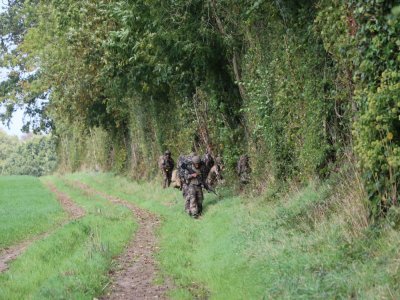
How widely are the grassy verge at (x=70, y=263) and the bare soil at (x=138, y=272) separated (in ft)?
0.69

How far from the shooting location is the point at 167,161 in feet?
81.6

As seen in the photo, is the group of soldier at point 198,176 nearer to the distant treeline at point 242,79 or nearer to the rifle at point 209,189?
the rifle at point 209,189

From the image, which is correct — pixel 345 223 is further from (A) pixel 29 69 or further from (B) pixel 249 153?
(A) pixel 29 69

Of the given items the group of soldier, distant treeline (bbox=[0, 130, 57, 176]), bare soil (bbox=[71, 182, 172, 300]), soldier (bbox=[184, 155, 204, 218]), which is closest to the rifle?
the group of soldier

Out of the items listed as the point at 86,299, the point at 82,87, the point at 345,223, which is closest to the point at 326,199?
the point at 345,223

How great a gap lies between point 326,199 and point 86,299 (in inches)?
176

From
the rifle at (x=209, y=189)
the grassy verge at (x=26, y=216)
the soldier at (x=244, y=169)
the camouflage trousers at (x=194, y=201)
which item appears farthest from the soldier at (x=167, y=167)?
the camouflage trousers at (x=194, y=201)

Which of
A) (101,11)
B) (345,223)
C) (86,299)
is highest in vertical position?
(101,11)

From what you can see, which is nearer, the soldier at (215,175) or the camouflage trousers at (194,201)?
the camouflage trousers at (194,201)

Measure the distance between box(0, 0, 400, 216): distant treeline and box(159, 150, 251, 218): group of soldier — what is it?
0.69 meters

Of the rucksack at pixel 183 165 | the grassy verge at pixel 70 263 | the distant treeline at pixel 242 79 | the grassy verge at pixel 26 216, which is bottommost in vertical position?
the grassy verge at pixel 70 263

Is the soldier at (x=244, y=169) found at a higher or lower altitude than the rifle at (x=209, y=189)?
higher

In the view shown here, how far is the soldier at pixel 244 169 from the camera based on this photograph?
56.7 ft

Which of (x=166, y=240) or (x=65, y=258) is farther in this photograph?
(x=166, y=240)
